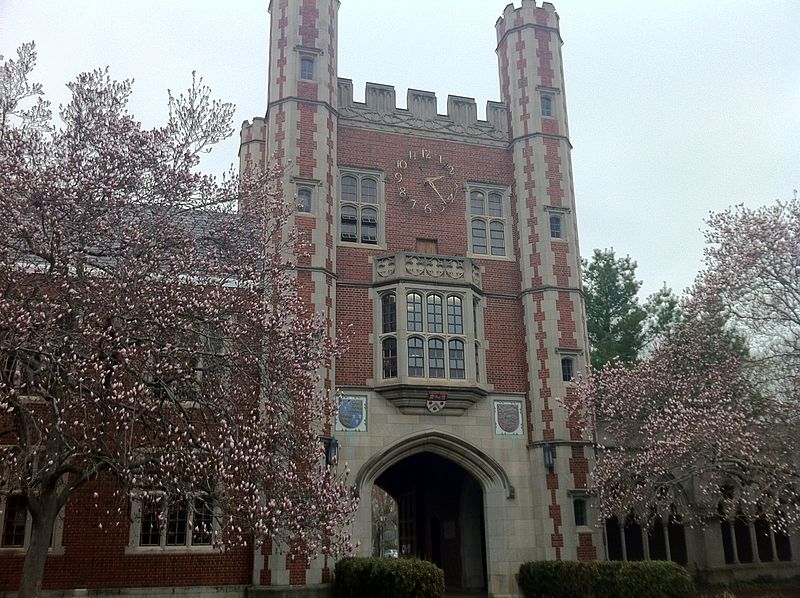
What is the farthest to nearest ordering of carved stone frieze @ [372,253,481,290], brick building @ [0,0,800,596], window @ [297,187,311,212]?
carved stone frieze @ [372,253,481,290] → window @ [297,187,311,212] → brick building @ [0,0,800,596]

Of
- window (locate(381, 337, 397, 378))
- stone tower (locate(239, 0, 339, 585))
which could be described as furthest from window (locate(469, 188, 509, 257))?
stone tower (locate(239, 0, 339, 585))

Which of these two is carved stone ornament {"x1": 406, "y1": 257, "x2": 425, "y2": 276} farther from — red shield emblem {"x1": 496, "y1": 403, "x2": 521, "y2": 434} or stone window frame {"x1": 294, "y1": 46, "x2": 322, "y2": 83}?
stone window frame {"x1": 294, "y1": 46, "x2": 322, "y2": 83}

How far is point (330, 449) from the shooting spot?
18375mm

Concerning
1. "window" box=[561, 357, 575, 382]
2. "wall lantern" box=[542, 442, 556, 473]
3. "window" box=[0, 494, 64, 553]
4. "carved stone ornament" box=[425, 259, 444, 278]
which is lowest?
"window" box=[0, 494, 64, 553]

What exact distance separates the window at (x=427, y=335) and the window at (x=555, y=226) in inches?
146

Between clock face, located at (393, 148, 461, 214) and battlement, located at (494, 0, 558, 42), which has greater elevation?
battlement, located at (494, 0, 558, 42)

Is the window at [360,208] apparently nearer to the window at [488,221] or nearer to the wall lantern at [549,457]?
the window at [488,221]

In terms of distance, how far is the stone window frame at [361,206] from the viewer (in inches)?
845

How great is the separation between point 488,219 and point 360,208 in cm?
390

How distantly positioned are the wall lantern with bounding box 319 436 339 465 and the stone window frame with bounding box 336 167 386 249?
566cm

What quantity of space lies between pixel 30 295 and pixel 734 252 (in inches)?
633

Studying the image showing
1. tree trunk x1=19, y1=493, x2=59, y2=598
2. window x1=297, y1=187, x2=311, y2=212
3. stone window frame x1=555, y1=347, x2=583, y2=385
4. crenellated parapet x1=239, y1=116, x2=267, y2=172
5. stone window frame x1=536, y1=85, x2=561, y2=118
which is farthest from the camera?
crenellated parapet x1=239, y1=116, x2=267, y2=172

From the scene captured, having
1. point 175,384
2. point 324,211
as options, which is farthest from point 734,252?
point 175,384

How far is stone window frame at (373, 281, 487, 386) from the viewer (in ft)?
65.3
